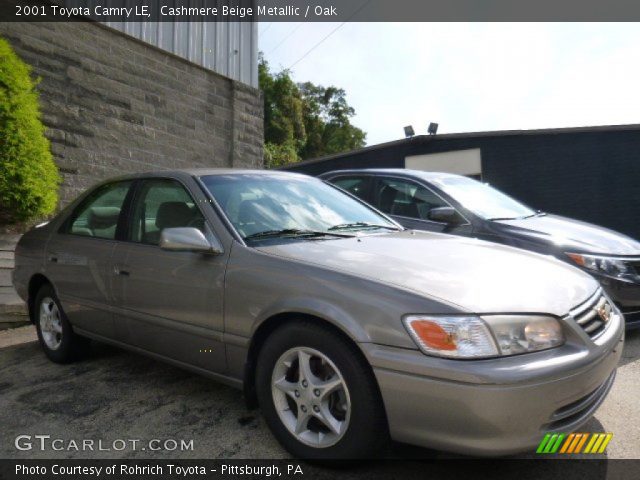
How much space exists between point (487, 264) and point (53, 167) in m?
6.05

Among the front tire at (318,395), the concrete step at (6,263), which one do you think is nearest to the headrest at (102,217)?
the front tire at (318,395)

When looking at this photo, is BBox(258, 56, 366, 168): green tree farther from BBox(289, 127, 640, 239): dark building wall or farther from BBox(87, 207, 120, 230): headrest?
BBox(87, 207, 120, 230): headrest

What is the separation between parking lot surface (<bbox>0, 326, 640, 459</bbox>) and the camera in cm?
262

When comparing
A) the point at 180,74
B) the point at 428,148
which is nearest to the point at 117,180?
the point at 180,74

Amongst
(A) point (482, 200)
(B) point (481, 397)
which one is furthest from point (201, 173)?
(A) point (482, 200)

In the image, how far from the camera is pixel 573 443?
2406 millimetres

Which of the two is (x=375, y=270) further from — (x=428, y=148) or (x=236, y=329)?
A: (x=428, y=148)

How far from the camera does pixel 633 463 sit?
238cm

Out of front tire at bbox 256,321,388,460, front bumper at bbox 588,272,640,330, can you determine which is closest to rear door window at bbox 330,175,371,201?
front bumper at bbox 588,272,640,330

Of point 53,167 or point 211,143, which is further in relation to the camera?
point 211,143

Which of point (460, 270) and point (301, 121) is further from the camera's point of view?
point (301, 121)

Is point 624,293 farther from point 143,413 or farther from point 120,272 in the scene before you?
point 120,272

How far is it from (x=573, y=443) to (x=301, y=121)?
38069 mm

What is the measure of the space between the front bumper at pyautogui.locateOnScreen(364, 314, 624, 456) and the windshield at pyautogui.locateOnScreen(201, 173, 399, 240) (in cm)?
107
